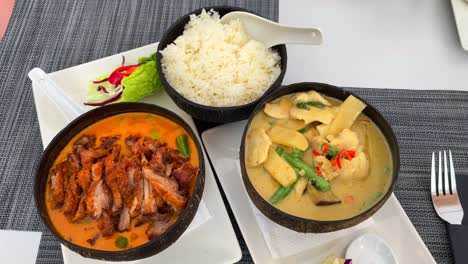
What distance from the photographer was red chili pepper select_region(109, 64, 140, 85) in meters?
1.91

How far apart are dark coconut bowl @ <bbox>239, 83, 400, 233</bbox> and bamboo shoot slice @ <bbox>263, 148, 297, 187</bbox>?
94mm

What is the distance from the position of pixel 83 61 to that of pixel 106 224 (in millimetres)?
1113

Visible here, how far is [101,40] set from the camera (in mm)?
2258

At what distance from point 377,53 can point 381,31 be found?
0.16 meters

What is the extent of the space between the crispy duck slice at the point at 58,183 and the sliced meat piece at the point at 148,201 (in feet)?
1.02

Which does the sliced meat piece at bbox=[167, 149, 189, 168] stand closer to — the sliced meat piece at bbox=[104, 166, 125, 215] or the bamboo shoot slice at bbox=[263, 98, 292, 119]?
the sliced meat piece at bbox=[104, 166, 125, 215]

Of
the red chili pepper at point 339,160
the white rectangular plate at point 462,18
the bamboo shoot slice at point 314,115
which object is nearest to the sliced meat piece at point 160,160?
the bamboo shoot slice at point 314,115

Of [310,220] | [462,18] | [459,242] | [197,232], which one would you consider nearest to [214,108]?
[197,232]

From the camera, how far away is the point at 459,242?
1.57 meters

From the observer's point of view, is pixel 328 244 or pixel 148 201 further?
pixel 328 244

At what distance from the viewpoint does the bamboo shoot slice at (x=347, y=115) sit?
1.57 m

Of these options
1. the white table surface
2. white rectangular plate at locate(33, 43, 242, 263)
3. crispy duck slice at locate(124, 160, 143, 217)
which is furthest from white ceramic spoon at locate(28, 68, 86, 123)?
the white table surface

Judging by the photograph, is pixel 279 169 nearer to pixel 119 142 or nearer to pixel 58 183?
pixel 119 142

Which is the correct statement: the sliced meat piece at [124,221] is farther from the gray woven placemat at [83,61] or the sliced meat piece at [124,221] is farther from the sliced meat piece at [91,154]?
the gray woven placemat at [83,61]
